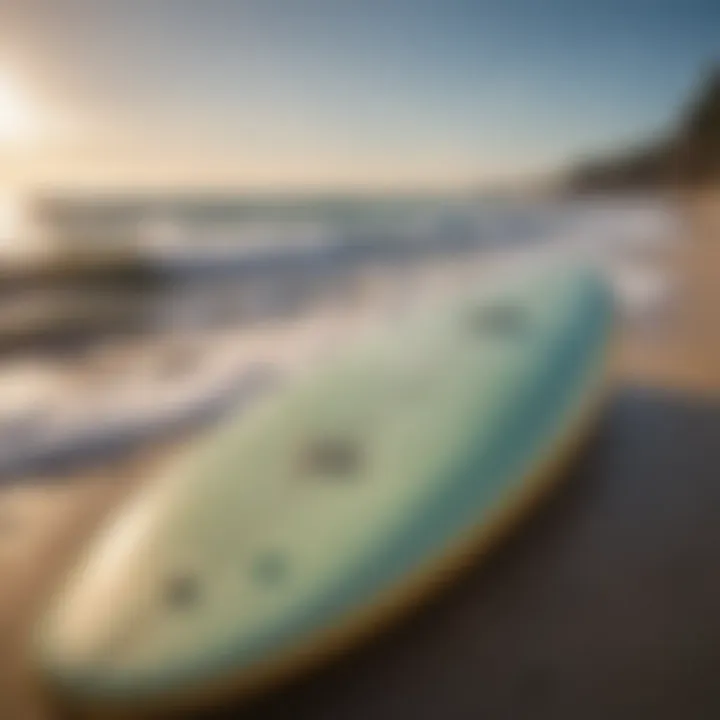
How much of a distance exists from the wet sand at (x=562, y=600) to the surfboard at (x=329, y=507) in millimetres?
31

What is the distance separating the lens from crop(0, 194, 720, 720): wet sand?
633 mm

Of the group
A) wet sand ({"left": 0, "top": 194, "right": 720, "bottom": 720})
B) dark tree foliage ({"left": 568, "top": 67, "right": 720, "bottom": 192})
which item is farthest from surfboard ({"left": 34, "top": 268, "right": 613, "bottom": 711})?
dark tree foliage ({"left": 568, "top": 67, "right": 720, "bottom": 192})

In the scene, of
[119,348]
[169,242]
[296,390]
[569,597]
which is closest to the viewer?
[569,597]

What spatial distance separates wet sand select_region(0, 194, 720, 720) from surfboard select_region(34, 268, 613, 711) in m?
0.03

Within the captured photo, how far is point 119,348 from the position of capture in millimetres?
1204

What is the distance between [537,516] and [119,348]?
0.62 m

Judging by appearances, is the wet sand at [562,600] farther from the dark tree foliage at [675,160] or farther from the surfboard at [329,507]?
the dark tree foliage at [675,160]

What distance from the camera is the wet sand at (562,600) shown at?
0.63 meters

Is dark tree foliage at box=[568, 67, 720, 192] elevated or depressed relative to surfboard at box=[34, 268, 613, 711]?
elevated

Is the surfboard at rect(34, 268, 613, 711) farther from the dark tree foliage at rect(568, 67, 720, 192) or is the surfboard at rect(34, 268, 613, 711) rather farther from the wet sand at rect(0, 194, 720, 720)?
the dark tree foliage at rect(568, 67, 720, 192)

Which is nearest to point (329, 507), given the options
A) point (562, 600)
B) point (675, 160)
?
point (562, 600)

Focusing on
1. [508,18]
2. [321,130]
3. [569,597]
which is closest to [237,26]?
[321,130]

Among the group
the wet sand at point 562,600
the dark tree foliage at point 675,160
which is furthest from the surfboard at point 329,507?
the dark tree foliage at point 675,160

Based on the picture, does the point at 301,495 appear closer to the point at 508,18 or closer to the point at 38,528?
the point at 38,528
